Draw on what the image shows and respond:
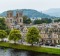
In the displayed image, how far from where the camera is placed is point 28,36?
70875 millimetres

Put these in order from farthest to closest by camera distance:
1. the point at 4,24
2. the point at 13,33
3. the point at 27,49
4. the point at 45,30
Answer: the point at 4,24 → the point at 45,30 → the point at 13,33 → the point at 27,49

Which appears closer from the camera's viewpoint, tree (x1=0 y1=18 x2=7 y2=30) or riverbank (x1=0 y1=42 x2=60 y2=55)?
riverbank (x1=0 y1=42 x2=60 y2=55)

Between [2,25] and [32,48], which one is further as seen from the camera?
[2,25]

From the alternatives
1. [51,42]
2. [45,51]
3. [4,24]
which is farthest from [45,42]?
[4,24]

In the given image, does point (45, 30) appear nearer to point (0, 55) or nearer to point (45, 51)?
point (45, 51)

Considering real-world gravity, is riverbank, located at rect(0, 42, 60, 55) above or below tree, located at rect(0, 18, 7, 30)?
above

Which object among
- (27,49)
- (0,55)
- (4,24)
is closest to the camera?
(0,55)

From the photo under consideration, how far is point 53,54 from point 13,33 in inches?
675

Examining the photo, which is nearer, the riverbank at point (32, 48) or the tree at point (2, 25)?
the riverbank at point (32, 48)

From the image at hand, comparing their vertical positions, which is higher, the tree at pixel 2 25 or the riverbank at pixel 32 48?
the riverbank at pixel 32 48

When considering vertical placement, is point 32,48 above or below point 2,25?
above

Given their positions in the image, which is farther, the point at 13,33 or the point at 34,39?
the point at 13,33

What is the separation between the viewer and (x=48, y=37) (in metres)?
78.4

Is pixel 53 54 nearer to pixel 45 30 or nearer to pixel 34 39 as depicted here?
pixel 34 39
